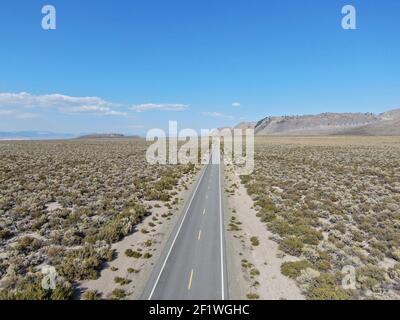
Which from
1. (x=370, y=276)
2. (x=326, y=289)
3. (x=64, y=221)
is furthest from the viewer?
(x=64, y=221)

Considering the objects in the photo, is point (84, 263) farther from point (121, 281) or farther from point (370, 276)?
point (370, 276)

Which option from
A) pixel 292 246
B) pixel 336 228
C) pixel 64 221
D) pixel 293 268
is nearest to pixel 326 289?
pixel 293 268

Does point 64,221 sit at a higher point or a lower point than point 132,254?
higher

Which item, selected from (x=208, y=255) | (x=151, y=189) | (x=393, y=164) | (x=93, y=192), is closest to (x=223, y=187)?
(x=151, y=189)

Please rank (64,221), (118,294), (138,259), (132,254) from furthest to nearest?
(64,221) < (132,254) < (138,259) < (118,294)

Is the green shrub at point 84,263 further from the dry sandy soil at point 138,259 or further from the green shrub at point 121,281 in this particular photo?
the green shrub at point 121,281

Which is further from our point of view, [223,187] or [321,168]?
[321,168]
